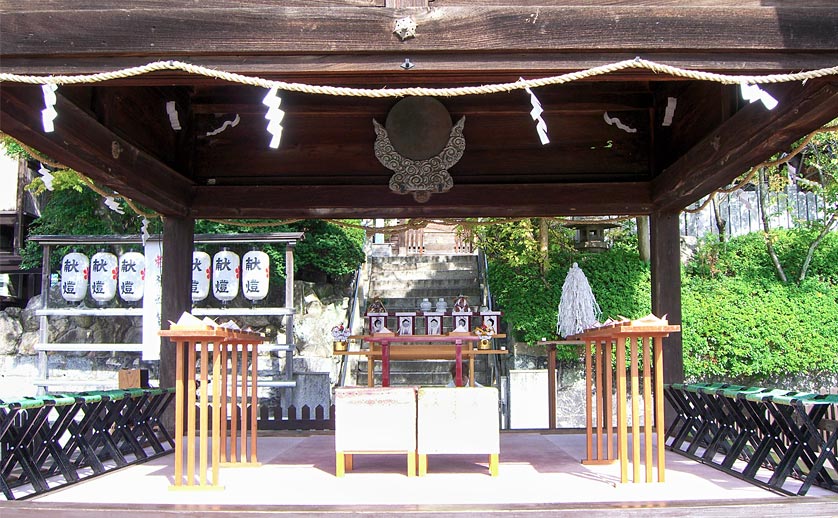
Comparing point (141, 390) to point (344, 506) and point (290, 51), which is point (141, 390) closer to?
point (344, 506)

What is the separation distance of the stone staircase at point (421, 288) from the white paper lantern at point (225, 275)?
9.22 feet

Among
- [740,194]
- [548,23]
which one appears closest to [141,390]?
[548,23]

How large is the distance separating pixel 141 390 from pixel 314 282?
9.43 metres

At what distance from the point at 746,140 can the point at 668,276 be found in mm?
2396

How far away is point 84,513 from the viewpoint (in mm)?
4031

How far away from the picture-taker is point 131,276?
12.0 meters

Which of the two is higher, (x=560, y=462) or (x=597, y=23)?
(x=597, y=23)

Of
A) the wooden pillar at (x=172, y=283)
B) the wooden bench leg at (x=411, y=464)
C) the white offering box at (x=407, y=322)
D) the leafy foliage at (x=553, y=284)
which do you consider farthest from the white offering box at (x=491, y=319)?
the leafy foliage at (x=553, y=284)

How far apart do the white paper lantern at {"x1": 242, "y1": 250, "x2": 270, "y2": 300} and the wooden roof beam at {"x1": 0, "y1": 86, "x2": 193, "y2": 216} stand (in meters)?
4.47

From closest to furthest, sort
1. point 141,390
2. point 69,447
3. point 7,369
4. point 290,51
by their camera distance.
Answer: point 290,51 → point 69,447 → point 141,390 → point 7,369

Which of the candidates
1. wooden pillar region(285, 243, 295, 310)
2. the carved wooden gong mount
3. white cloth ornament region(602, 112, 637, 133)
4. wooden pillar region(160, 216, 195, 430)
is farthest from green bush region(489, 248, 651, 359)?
wooden pillar region(160, 216, 195, 430)

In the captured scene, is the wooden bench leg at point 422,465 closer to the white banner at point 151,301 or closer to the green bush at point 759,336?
the white banner at point 151,301

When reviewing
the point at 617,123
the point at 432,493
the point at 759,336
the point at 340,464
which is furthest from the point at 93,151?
the point at 759,336

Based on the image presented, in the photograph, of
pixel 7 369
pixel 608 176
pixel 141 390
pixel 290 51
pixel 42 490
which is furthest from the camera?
pixel 7 369
